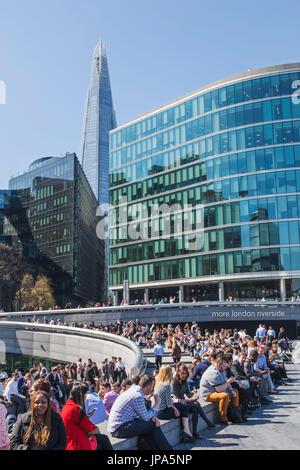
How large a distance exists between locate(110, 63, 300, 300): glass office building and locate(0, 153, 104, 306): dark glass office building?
2106 cm

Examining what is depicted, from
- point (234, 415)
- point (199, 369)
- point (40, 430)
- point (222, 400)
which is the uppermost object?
point (40, 430)

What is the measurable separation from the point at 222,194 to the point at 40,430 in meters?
54.0

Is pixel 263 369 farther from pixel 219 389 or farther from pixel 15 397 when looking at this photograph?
pixel 15 397

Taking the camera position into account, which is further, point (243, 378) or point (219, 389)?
point (243, 378)

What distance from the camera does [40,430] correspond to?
17.8ft

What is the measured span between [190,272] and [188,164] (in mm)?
14665

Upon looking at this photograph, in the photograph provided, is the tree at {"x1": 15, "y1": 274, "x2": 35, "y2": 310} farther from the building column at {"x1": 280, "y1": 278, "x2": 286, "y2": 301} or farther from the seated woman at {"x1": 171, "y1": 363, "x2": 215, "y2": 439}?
the seated woman at {"x1": 171, "y1": 363, "x2": 215, "y2": 439}

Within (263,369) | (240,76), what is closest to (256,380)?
(263,369)

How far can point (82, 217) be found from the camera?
A: 99.0 meters

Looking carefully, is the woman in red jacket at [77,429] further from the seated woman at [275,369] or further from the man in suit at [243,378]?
the seated woman at [275,369]

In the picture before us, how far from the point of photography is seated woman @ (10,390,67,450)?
5.39m

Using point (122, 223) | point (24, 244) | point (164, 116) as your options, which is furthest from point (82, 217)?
point (164, 116)

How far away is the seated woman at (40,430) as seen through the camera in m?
5.39
